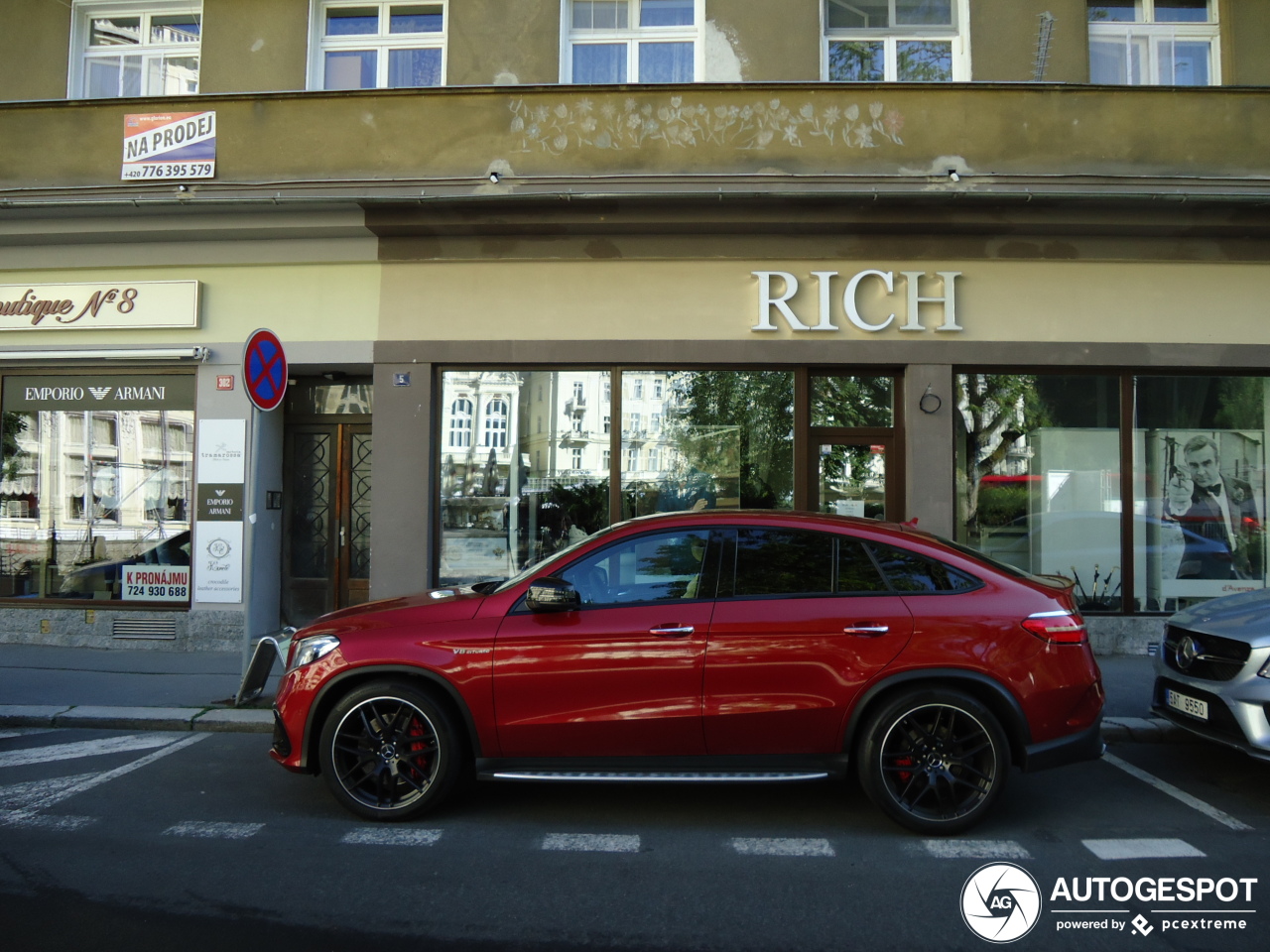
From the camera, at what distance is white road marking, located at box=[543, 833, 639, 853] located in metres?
4.52

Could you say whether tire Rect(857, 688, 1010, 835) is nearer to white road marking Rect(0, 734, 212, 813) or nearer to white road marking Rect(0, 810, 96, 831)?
white road marking Rect(0, 810, 96, 831)

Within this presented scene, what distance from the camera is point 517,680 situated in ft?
15.6

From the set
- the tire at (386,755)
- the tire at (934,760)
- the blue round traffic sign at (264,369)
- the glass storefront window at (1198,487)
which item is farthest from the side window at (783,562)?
the glass storefront window at (1198,487)

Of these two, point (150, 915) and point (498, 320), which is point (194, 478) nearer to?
point (498, 320)

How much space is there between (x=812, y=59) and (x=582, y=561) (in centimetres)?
691

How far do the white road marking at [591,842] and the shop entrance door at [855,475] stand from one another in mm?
5651

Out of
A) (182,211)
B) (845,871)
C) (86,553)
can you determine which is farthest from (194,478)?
(845,871)

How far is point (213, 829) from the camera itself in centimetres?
478

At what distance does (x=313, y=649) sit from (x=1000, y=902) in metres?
3.59

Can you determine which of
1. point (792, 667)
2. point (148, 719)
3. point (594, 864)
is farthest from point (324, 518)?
point (792, 667)

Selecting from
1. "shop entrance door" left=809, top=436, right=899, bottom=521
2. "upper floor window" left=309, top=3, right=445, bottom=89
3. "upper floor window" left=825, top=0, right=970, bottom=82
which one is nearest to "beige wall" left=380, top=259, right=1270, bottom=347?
"shop entrance door" left=809, top=436, right=899, bottom=521

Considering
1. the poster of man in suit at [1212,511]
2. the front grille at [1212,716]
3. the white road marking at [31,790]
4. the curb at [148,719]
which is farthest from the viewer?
the poster of man in suit at [1212,511]

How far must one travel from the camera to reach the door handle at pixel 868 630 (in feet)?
15.5

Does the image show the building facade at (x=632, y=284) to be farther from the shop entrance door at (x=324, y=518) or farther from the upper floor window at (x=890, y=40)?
the shop entrance door at (x=324, y=518)
